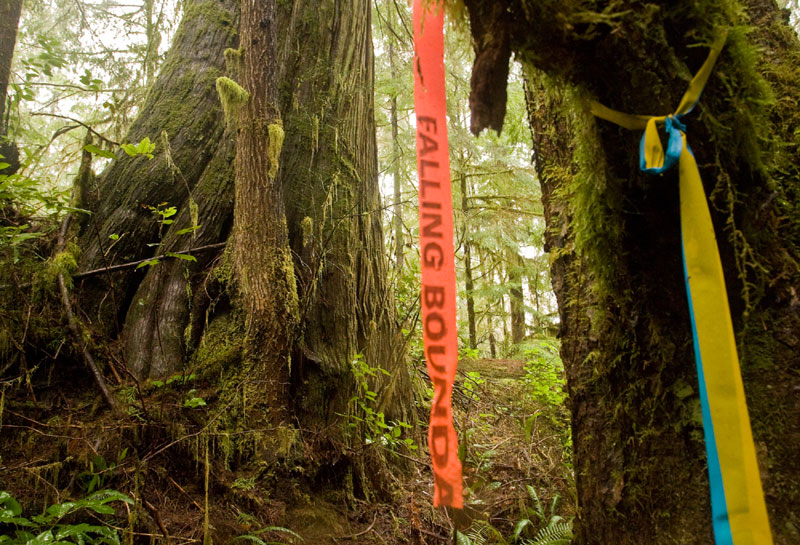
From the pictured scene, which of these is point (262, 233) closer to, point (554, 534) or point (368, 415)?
point (368, 415)

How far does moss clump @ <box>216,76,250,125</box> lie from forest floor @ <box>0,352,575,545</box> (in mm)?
2078

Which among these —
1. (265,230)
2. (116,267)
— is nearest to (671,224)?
(265,230)

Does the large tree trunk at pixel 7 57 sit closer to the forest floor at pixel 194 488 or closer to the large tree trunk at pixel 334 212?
the forest floor at pixel 194 488

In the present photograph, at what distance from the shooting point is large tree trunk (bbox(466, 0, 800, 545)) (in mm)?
1092

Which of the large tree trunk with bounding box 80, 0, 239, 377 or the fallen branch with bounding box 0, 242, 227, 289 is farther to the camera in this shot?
the large tree trunk with bounding box 80, 0, 239, 377

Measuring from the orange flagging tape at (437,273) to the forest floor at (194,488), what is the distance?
88cm

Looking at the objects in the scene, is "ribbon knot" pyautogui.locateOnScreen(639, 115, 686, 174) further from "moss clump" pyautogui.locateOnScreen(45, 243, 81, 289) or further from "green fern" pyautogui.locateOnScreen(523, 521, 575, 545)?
"moss clump" pyautogui.locateOnScreen(45, 243, 81, 289)

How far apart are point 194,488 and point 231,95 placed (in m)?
2.70

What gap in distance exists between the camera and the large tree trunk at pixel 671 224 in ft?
3.58

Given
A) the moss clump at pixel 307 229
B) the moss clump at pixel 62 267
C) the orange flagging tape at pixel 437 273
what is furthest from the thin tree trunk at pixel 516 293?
the orange flagging tape at pixel 437 273

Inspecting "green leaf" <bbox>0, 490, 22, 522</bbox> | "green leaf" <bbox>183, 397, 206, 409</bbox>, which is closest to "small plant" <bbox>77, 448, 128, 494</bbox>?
"green leaf" <bbox>0, 490, 22, 522</bbox>

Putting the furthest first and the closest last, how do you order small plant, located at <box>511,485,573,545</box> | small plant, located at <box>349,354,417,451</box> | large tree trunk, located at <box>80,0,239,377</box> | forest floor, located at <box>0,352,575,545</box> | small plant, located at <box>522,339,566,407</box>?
small plant, located at <box>522,339,566,407</box>, large tree trunk, located at <box>80,0,239,377</box>, small plant, located at <box>349,354,417,451</box>, small plant, located at <box>511,485,573,545</box>, forest floor, located at <box>0,352,575,545</box>

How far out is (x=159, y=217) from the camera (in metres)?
3.93

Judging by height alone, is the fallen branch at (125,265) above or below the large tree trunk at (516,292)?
below
